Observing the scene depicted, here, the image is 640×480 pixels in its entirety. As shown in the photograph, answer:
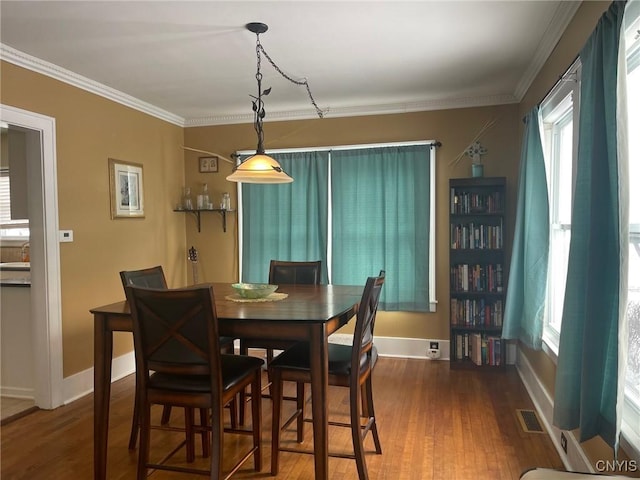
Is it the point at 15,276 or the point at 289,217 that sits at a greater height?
the point at 289,217

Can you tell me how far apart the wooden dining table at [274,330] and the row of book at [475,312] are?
1.78m

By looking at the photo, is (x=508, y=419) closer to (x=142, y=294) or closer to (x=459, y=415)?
(x=459, y=415)

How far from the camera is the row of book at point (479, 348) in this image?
407 centimetres

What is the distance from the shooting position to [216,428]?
6.59 feet

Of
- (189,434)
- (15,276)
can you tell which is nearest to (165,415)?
(189,434)

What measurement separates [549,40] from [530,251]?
1350 millimetres

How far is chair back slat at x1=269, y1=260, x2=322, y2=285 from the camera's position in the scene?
11.6 feet

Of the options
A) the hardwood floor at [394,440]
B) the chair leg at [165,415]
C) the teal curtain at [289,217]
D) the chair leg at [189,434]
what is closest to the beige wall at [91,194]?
the hardwood floor at [394,440]

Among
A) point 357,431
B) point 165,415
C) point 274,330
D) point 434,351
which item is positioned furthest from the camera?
point 434,351

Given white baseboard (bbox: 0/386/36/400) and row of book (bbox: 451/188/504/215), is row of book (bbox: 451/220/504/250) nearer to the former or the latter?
row of book (bbox: 451/188/504/215)

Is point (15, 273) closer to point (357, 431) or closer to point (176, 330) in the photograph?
point (176, 330)

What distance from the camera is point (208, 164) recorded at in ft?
16.4

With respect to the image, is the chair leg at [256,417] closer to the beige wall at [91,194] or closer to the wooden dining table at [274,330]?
the wooden dining table at [274,330]

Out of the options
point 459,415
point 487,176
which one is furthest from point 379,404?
point 487,176
